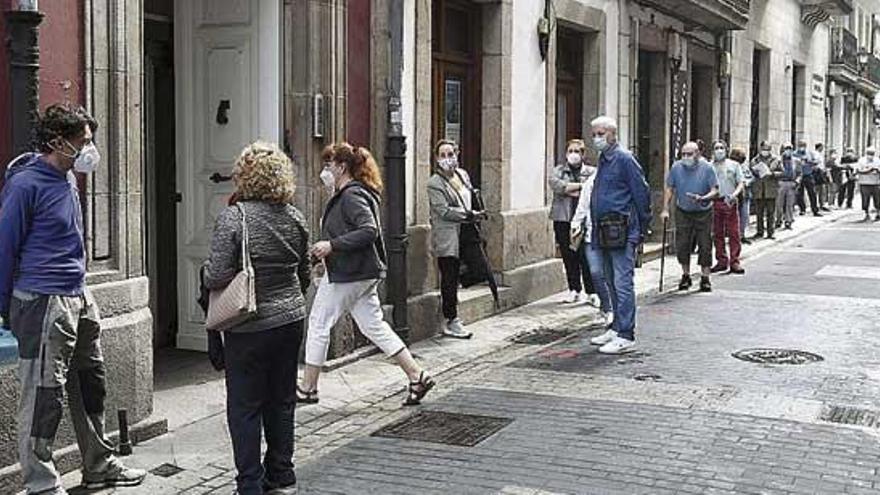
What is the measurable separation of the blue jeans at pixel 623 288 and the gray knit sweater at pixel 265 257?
466cm

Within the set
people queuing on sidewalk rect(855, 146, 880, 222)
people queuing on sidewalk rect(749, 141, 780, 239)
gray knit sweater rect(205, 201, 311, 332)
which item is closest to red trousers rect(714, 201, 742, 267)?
people queuing on sidewalk rect(749, 141, 780, 239)

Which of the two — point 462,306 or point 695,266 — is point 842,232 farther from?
point 462,306

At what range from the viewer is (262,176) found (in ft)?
17.6

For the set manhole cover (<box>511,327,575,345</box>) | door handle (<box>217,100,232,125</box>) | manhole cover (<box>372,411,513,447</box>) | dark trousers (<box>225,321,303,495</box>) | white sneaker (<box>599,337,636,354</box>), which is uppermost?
door handle (<box>217,100,232,125</box>)

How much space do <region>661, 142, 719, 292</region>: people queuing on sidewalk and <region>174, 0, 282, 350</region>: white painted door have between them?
6193 millimetres

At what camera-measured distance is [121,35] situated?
6.52m

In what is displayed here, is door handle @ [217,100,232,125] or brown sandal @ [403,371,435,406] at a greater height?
door handle @ [217,100,232,125]

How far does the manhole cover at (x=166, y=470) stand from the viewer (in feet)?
20.1

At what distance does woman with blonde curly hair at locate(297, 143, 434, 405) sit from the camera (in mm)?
7262

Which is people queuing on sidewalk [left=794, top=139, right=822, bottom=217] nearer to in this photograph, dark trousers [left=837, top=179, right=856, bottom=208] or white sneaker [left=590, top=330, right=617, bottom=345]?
dark trousers [left=837, top=179, right=856, bottom=208]

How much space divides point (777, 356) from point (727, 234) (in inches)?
254


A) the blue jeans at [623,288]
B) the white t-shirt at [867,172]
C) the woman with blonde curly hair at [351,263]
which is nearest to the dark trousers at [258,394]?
the woman with blonde curly hair at [351,263]

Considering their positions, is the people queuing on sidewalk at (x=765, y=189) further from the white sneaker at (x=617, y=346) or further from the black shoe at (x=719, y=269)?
the white sneaker at (x=617, y=346)

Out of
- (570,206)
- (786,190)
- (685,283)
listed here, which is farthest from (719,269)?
(786,190)
